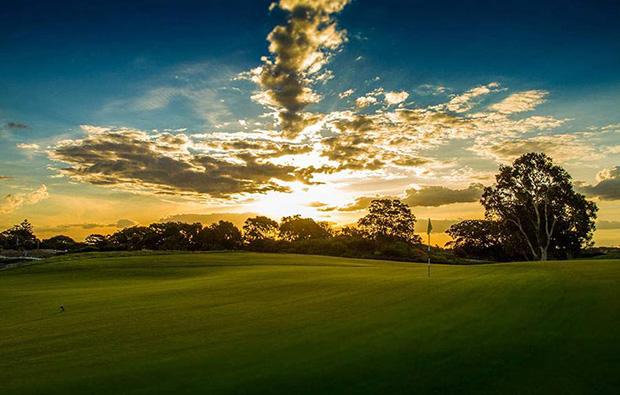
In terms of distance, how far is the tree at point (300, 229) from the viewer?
456 ft

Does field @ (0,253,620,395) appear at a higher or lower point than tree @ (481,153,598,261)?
lower

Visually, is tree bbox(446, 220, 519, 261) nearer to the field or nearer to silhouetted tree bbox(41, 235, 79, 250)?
the field

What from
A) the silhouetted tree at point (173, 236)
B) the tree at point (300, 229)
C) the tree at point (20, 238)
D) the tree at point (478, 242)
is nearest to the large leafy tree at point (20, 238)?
the tree at point (20, 238)

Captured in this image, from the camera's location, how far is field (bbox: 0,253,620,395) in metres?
9.08

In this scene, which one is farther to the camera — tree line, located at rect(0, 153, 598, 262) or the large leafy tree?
the large leafy tree

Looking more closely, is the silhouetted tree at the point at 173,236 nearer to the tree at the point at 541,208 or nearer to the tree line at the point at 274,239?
the tree line at the point at 274,239

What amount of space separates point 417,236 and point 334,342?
100 meters

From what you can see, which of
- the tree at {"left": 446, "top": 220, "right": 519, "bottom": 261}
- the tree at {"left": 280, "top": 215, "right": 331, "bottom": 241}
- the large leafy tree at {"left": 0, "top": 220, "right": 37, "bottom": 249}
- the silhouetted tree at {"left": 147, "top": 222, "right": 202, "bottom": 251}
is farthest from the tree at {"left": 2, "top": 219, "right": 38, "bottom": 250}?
the tree at {"left": 446, "top": 220, "right": 519, "bottom": 261}

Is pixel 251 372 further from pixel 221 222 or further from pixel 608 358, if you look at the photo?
pixel 221 222

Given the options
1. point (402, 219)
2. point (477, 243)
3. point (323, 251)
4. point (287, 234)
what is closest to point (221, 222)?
point (287, 234)

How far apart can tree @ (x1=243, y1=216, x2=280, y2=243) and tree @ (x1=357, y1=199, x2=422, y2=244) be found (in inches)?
1789

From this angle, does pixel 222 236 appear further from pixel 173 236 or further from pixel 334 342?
pixel 334 342

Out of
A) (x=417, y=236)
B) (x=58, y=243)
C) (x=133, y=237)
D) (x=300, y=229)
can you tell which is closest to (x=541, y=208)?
(x=417, y=236)

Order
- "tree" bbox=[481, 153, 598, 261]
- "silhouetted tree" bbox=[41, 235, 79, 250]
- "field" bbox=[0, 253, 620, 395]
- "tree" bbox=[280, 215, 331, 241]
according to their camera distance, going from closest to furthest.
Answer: "field" bbox=[0, 253, 620, 395], "tree" bbox=[481, 153, 598, 261], "silhouetted tree" bbox=[41, 235, 79, 250], "tree" bbox=[280, 215, 331, 241]
